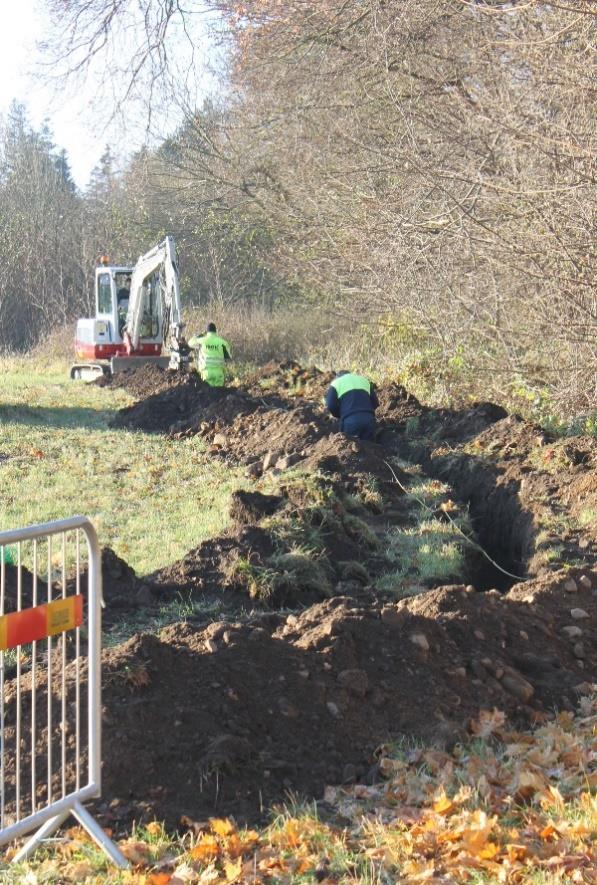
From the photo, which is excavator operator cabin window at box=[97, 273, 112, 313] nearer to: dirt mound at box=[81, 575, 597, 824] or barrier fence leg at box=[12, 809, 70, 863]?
dirt mound at box=[81, 575, 597, 824]

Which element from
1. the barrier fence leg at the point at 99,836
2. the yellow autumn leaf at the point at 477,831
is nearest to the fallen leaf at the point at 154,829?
the barrier fence leg at the point at 99,836

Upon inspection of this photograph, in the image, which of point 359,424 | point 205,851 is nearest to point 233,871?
point 205,851

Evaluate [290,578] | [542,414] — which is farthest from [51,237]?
[290,578]

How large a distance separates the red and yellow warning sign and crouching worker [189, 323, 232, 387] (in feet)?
57.1

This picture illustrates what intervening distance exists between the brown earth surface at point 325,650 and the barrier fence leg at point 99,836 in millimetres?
325

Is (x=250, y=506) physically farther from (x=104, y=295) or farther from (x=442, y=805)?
(x=104, y=295)

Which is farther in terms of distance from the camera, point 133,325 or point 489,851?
point 133,325

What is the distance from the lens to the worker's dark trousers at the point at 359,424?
1425 centimetres

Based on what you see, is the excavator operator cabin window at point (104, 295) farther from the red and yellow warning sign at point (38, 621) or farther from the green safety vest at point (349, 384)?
the red and yellow warning sign at point (38, 621)

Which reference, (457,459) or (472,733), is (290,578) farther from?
(457,459)

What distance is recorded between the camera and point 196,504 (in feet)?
38.9

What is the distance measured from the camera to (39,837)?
4289 mm

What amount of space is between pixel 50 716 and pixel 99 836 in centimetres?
57

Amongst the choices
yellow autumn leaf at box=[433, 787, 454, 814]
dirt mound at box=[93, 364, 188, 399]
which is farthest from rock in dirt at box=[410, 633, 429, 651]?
dirt mound at box=[93, 364, 188, 399]
